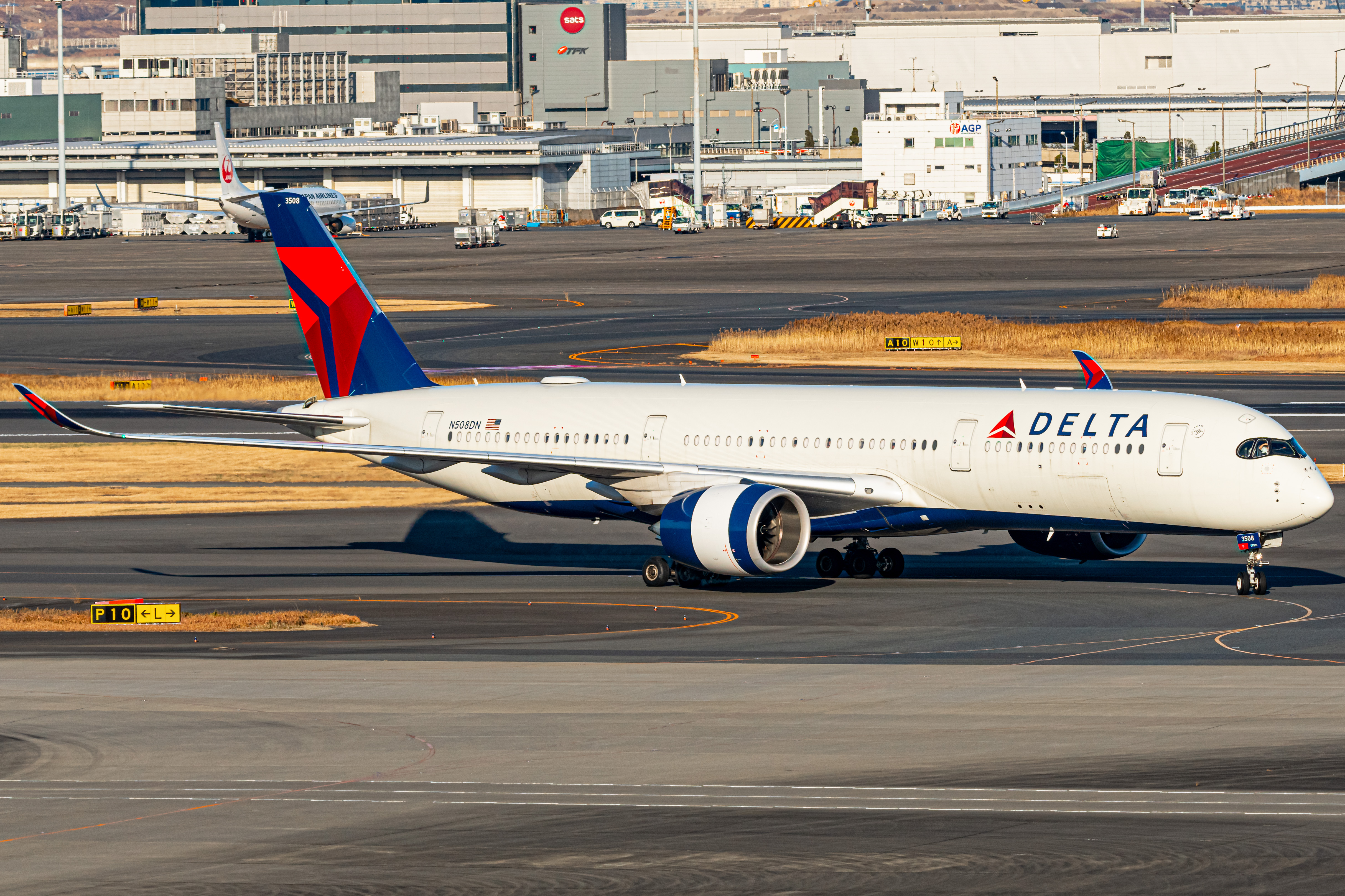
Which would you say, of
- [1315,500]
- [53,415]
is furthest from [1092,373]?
[53,415]

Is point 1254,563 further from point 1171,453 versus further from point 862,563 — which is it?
point 862,563

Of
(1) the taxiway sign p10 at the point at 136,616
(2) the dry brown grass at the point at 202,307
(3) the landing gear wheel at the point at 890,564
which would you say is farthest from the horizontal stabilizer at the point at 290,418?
(2) the dry brown grass at the point at 202,307

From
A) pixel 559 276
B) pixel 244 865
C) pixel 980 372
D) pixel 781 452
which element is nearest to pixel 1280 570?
pixel 781 452

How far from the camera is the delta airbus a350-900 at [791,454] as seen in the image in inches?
1703

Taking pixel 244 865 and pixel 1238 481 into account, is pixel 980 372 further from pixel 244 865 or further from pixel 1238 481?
pixel 244 865

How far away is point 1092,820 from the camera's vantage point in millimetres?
24328

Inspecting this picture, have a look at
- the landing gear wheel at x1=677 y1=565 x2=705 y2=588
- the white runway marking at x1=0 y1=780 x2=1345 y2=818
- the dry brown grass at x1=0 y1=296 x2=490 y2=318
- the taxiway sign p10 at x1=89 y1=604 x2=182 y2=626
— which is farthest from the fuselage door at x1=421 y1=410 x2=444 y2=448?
the dry brown grass at x1=0 y1=296 x2=490 y2=318

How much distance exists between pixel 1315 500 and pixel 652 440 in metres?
16.8

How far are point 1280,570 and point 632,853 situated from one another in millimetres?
30436

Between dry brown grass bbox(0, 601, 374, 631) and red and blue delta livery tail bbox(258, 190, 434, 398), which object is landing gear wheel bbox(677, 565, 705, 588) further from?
red and blue delta livery tail bbox(258, 190, 434, 398)

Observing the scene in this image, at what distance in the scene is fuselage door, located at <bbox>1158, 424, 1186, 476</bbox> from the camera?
1692 inches

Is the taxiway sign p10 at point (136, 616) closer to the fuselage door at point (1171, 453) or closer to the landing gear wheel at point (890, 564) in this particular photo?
the landing gear wheel at point (890, 564)

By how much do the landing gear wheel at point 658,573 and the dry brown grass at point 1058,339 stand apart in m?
54.9

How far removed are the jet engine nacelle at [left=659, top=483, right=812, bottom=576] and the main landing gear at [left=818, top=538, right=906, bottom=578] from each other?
12.6ft
